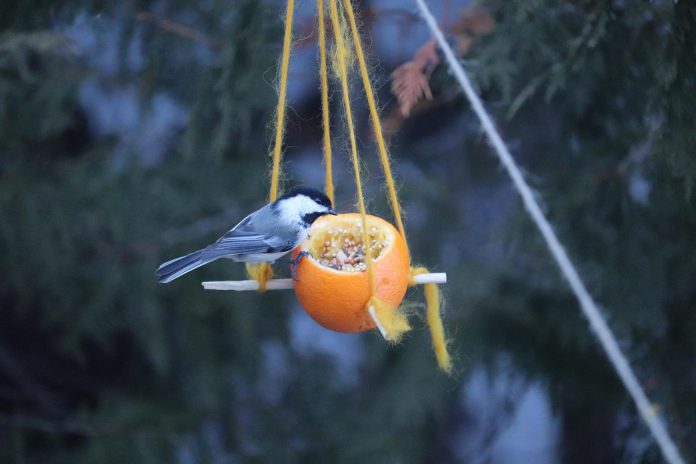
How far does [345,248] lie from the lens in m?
1.40

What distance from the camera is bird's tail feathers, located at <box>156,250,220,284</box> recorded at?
1299 millimetres

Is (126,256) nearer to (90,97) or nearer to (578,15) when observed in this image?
(90,97)

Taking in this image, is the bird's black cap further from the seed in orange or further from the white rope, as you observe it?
the white rope

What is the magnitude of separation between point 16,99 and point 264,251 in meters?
1.26

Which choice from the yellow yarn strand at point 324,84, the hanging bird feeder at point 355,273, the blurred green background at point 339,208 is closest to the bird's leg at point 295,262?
the hanging bird feeder at point 355,273

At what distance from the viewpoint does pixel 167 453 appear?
2346 millimetres

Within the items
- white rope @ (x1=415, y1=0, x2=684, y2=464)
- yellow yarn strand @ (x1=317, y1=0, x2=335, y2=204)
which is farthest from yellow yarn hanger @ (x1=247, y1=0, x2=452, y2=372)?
white rope @ (x1=415, y1=0, x2=684, y2=464)

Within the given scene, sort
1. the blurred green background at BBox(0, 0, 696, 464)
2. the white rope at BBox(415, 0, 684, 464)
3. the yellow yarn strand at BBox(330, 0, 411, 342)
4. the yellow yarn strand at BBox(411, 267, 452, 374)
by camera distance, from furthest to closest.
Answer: the blurred green background at BBox(0, 0, 696, 464), the yellow yarn strand at BBox(411, 267, 452, 374), the yellow yarn strand at BBox(330, 0, 411, 342), the white rope at BBox(415, 0, 684, 464)

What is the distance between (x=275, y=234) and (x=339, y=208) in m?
0.91

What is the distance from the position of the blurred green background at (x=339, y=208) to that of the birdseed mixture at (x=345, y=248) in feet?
1.06

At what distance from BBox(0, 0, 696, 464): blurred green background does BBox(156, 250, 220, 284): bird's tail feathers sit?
0.36m

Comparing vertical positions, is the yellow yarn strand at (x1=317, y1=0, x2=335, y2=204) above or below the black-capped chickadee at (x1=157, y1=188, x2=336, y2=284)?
above

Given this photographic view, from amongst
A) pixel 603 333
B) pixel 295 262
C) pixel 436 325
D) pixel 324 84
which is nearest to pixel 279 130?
pixel 324 84

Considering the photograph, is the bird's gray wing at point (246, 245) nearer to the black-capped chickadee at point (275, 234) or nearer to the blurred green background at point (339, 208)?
the black-capped chickadee at point (275, 234)
